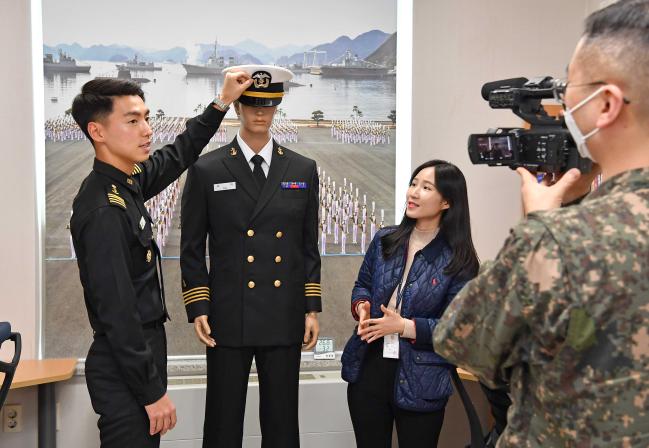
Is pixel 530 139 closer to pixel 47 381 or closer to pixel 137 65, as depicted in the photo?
pixel 47 381

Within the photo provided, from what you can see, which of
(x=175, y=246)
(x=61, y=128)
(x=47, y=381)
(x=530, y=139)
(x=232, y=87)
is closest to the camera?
(x=530, y=139)

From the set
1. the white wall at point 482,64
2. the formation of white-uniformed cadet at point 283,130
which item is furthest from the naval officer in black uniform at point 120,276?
the white wall at point 482,64

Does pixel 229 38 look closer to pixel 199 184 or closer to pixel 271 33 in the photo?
pixel 271 33

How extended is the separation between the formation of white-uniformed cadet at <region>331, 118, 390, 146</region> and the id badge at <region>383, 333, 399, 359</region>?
4.53ft

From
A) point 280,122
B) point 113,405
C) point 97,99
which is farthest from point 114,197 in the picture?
point 280,122

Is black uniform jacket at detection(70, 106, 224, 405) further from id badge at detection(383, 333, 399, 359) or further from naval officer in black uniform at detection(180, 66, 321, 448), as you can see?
id badge at detection(383, 333, 399, 359)

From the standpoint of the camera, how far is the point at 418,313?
8.05ft

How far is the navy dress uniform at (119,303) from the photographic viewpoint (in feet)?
6.15

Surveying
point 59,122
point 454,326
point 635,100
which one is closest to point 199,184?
point 59,122

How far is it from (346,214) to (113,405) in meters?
1.87

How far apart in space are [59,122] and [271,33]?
1133mm

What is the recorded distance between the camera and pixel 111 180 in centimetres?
202

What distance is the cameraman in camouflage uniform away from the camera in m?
0.97

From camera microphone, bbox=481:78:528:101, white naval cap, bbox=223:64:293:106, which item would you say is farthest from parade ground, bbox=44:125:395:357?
camera microphone, bbox=481:78:528:101
